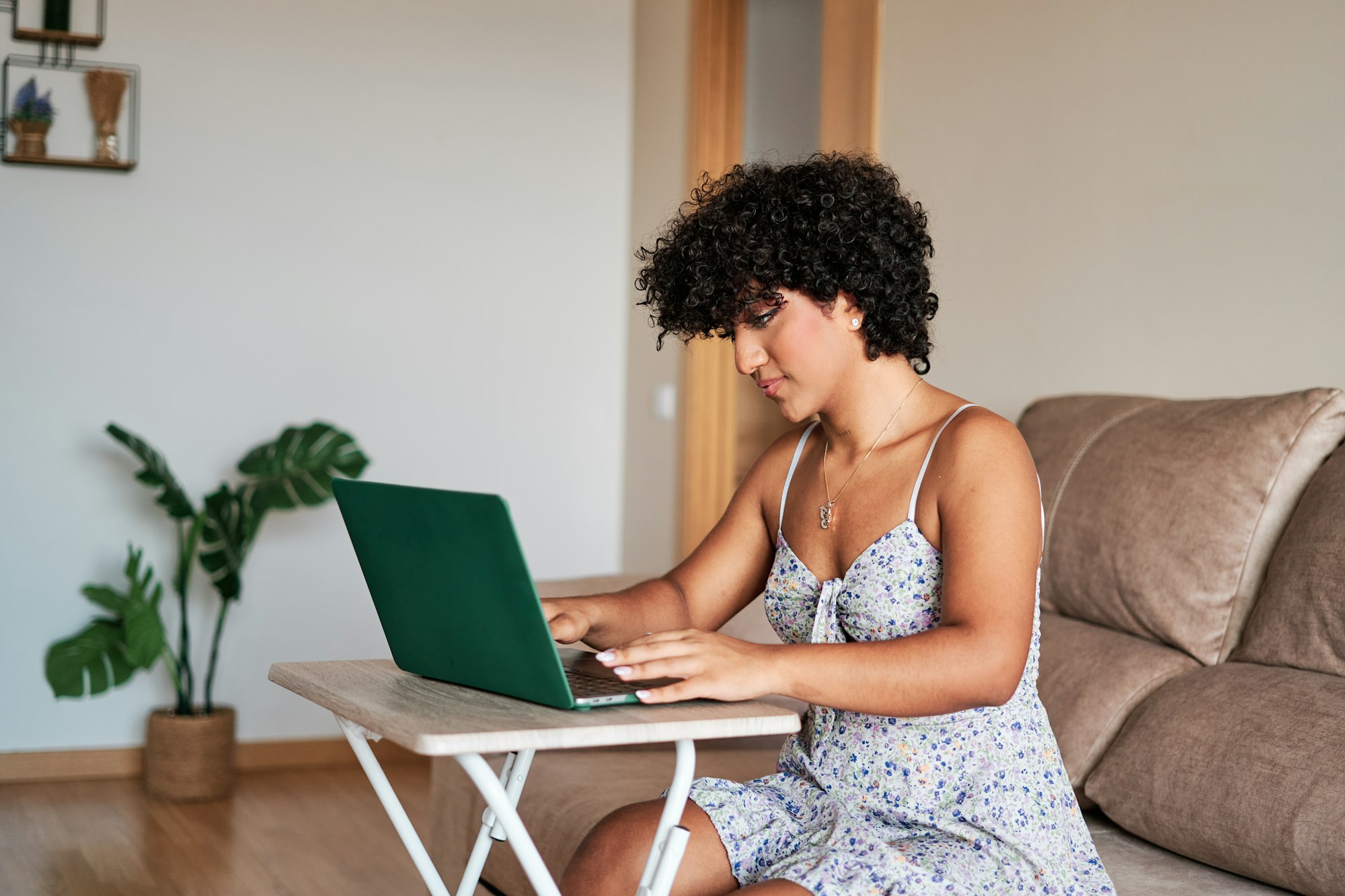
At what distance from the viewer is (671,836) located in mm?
1171

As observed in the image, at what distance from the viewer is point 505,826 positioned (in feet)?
3.69

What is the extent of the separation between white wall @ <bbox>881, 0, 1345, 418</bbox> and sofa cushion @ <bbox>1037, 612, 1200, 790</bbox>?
549mm

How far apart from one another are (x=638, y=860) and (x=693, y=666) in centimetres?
30

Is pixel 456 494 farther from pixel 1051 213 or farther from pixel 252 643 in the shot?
pixel 252 643

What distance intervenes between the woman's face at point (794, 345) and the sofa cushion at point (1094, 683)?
727 millimetres

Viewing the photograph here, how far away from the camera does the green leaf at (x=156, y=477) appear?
3.47m

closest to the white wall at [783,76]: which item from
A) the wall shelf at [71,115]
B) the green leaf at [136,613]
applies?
the wall shelf at [71,115]

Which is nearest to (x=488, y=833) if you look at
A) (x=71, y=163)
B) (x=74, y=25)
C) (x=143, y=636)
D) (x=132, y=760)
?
(x=143, y=636)

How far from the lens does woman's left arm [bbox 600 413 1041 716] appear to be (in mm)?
1176

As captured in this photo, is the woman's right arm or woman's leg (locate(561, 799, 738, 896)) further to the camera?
the woman's right arm

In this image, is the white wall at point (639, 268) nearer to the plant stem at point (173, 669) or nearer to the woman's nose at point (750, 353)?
the plant stem at point (173, 669)

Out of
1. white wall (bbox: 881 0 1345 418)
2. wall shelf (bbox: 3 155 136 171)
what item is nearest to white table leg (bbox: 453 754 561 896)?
white wall (bbox: 881 0 1345 418)

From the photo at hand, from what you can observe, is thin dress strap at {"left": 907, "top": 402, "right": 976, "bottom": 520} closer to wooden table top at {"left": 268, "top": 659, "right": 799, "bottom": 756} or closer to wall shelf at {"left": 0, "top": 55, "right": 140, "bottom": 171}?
wooden table top at {"left": 268, "top": 659, "right": 799, "bottom": 756}

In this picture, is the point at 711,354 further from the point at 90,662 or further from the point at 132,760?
the point at 132,760
